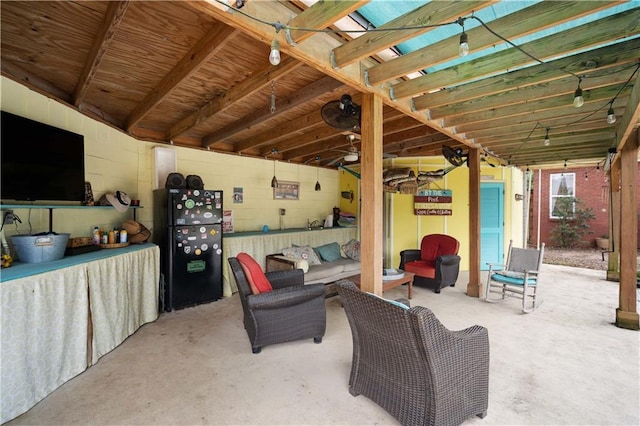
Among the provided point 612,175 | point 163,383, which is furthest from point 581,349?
point 612,175

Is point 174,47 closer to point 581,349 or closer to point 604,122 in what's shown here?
point 581,349

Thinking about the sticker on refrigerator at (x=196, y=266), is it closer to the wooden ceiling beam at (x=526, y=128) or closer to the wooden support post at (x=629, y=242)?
the wooden ceiling beam at (x=526, y=128)

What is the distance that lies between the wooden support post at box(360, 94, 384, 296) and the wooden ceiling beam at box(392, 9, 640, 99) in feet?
1.36

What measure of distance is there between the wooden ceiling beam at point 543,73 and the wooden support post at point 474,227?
7.24ft

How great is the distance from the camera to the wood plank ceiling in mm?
1795

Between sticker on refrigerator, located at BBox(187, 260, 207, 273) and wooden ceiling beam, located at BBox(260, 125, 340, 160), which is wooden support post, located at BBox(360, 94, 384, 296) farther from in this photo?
sticker on refrigerator, located at BBox(187, 260, 207, 273)

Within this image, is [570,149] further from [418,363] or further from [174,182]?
[174,182]

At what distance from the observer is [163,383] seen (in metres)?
2.31

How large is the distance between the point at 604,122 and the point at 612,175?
2.89 metres

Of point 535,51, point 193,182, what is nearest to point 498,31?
point 535,51

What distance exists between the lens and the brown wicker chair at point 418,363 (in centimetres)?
170

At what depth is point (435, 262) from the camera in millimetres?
4922

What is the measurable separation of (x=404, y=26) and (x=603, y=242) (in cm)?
1108

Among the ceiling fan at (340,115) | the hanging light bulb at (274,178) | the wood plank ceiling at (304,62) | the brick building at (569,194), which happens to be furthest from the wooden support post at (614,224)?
the hanging light bulb at (274,178)
